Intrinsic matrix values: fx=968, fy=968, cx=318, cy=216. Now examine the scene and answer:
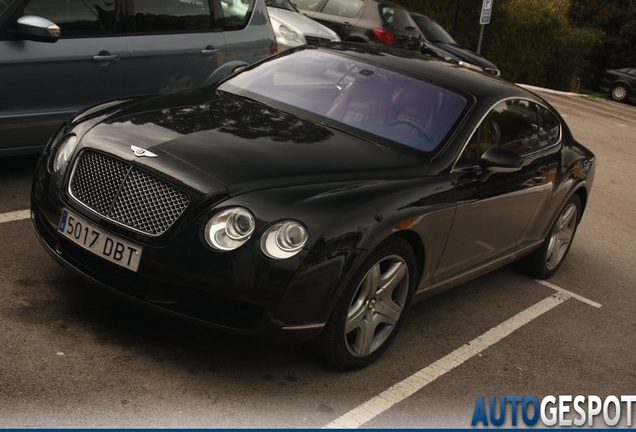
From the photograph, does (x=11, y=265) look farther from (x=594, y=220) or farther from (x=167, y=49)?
(x=594, y=220)

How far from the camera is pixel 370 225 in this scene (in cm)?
447

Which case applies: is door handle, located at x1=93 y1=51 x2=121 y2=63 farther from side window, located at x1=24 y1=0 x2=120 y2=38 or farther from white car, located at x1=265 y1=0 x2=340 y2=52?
white car, located at x1=265 y1=0 x2=340 y2=52

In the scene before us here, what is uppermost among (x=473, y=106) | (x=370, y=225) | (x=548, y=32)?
(x=473, y=106)

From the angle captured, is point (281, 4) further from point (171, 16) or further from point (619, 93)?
point (619, 93)

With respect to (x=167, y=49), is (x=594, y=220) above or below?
below

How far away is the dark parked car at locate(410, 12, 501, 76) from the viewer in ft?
62.1

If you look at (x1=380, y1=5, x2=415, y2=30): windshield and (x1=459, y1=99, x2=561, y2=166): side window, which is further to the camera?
(x1=380, y1=5, x2=415, y2=30): windshield

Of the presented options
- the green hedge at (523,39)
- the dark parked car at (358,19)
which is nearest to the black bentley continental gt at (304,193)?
the dark parked car at (358,19)

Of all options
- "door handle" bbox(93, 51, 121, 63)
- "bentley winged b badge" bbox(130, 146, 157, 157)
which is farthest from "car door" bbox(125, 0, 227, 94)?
"bentley winged b badge" bbox(130, 146, 157, 157)

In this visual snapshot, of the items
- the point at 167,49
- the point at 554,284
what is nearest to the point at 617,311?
the point at 554,284

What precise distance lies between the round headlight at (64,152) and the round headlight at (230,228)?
3.35 feet

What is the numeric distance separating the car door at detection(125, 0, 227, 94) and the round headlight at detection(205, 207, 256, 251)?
351cm

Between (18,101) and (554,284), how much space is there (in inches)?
160

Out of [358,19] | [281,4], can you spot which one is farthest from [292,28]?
[358,19]
